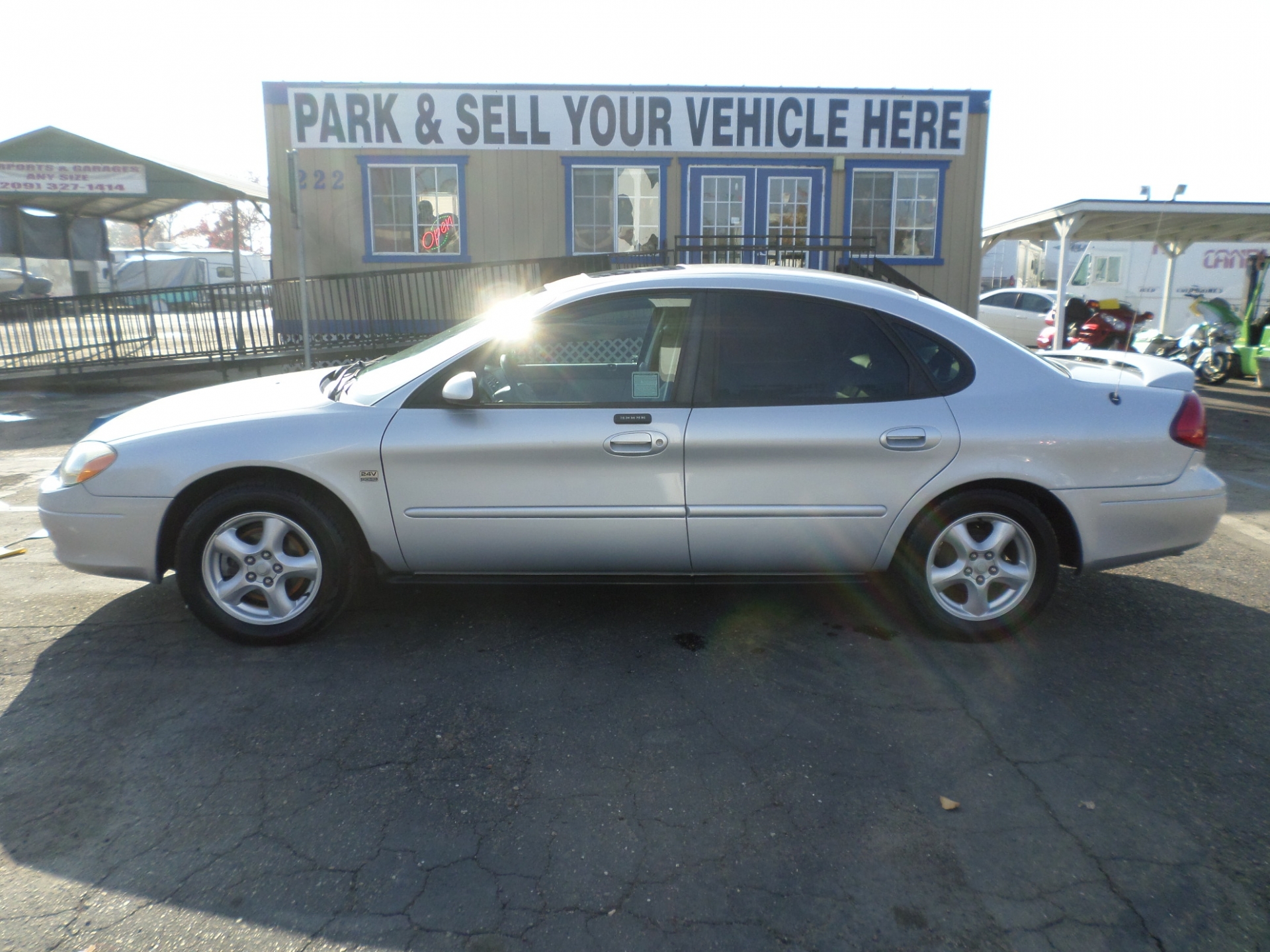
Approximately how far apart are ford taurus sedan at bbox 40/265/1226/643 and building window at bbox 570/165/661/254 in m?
12.3

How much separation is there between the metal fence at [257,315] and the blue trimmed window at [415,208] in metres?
1.13

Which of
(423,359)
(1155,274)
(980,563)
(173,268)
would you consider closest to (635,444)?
(423,359)

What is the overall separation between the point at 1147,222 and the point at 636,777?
15.7 meters

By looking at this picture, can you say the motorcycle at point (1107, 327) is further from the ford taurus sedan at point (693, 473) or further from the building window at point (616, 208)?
the ford taurus sedan at point (693, 473)

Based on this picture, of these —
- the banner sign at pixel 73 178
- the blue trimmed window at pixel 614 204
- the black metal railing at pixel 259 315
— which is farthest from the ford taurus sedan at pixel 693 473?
the banner sign at pixel 73 178

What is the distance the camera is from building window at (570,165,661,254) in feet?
52.7

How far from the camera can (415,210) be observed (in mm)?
16203

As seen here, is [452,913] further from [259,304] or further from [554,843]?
[259,304]

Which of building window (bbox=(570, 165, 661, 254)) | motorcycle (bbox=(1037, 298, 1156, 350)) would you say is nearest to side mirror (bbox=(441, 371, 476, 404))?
building window (bbox=(570, 165, 661, 254))

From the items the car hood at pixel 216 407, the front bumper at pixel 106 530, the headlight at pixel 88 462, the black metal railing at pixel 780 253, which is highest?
the black metal railing at pixel 780 253

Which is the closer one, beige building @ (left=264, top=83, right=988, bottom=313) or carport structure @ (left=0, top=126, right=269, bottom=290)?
carport structure @ (left=0, top=126, right=269, bottom=290)

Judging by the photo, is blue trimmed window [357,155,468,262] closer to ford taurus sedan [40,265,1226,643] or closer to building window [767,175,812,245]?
building window [767,175,812,245]

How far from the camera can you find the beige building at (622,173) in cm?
1566

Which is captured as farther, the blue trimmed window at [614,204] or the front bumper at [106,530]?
the blue trimmed window at [614,204]
